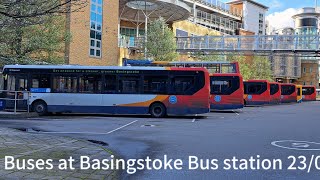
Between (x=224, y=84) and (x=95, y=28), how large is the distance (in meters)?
18.0

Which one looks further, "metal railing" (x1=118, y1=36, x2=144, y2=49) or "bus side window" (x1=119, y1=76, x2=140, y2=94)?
"metal railing" (x1=118, y1=36, x2=144, y2=49)

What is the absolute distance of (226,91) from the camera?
27.7m

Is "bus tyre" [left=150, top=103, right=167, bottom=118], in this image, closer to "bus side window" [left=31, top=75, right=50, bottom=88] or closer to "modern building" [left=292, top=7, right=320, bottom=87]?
"bus side window" [left=31, top=75, right=50, bottom=88]

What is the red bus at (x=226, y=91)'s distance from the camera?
27625 mm

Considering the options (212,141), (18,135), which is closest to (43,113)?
(18,135)

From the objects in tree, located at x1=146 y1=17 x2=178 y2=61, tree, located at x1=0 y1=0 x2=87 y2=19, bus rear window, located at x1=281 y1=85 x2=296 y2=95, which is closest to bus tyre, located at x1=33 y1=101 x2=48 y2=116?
tree, located at x1=0 y1=0 x2=87 y2=19

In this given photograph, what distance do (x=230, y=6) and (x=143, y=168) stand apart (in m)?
84.3

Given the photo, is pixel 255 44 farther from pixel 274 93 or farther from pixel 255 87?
pixel 255 87

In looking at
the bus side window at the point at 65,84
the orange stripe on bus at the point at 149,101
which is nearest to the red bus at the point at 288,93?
the orange stripe on bus at the point at 149,101

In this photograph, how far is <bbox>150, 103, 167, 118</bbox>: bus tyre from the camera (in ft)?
70.5

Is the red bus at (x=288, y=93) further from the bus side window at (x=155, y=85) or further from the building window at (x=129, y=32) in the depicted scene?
the bus side window at (x=155, y=85)

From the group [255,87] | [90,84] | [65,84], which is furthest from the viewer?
[255,87]

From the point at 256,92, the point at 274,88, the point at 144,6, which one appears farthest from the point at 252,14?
the point at 256,92

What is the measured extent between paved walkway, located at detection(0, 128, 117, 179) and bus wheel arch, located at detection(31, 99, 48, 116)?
943 cm
